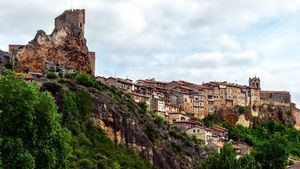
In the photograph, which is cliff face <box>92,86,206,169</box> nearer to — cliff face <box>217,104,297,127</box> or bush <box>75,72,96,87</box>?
bush <box>75,72,96,87</box>

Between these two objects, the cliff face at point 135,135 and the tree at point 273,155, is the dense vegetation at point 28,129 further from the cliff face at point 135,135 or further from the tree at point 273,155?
the cliff face at point 135,135

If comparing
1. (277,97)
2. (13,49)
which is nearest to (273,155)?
(13,49)

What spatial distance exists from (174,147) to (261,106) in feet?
185

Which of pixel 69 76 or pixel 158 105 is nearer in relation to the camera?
pixel 69 76

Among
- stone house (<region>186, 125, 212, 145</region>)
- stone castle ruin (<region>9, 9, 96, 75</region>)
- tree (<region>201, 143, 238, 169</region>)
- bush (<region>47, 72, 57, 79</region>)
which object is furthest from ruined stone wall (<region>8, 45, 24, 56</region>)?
tree (<region>201, 143, 238, 169</region>)

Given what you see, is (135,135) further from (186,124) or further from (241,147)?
(241,147)

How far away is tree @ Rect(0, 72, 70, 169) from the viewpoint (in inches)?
1179

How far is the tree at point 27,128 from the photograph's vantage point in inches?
1179

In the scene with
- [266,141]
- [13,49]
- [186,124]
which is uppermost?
[13,49]

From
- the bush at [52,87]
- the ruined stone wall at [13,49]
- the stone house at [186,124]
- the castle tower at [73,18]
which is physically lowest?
the stone house at [186,124]

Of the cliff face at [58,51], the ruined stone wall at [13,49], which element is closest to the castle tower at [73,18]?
the cliff face at [58,51]

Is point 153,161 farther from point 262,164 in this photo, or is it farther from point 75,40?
point 75,40

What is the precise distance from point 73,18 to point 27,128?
57.6 metres

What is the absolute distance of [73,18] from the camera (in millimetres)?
87625
